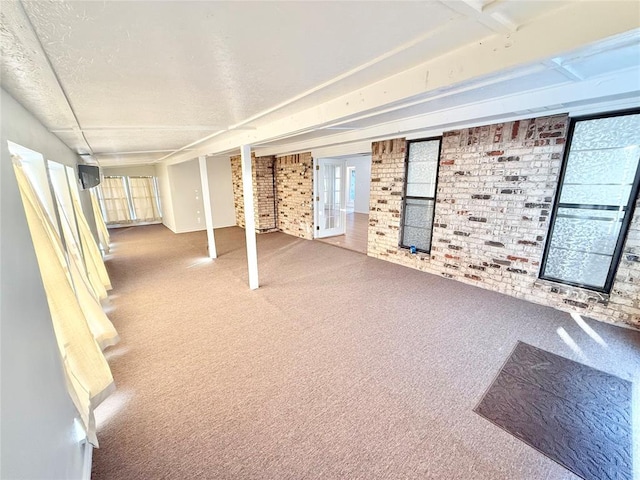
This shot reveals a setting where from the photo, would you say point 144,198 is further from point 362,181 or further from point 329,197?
point 362,181

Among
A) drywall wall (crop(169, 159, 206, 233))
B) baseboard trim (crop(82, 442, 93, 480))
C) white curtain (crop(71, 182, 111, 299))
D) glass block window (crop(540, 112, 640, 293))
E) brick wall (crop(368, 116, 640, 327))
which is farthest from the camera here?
drywall wall (crop(169, 159, 206, 233))

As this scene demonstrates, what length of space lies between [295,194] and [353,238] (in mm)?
1997

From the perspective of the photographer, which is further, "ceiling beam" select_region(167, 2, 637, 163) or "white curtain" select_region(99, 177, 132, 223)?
"white curtain" select_region(99, 177, 132, 223)

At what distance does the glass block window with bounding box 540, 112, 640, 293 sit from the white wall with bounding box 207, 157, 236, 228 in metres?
8.29

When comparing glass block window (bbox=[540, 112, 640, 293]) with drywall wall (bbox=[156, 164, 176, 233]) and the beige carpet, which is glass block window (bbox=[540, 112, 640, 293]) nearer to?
the beige carpet

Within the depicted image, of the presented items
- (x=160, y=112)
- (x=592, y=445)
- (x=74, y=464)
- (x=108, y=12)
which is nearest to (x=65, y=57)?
(x=108, y=12)

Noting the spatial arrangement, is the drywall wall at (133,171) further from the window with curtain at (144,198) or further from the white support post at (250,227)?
the white support post at (250,227)

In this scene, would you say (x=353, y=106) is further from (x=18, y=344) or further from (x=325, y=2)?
(x=18, y=344)

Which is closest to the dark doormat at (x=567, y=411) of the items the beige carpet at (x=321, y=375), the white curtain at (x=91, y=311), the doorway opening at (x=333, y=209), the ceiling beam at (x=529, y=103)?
the beige carpet at (x=321, y=375)

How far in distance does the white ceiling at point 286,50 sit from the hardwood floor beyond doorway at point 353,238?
4.27 m

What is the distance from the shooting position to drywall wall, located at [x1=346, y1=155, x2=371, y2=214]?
9.89m

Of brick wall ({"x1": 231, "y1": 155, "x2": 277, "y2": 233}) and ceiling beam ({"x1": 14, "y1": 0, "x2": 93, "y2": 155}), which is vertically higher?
ceiling beam ({"x1": 14, "y1": 0, "x2": 93, "y2": 155})

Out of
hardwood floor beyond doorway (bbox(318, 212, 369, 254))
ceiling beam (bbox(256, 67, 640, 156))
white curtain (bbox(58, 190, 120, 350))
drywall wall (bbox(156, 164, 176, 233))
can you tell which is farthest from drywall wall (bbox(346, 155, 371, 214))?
white curtain (bbox(58, 190, 120, 350))

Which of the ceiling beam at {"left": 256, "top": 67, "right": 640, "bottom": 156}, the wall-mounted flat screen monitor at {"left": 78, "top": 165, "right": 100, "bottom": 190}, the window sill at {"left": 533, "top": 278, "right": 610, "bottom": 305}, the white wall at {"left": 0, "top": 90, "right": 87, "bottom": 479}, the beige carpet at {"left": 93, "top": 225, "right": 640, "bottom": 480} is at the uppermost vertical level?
the ceiling beam at {"left": 256, "top": 67, "right": 640, "bottom": 156}
